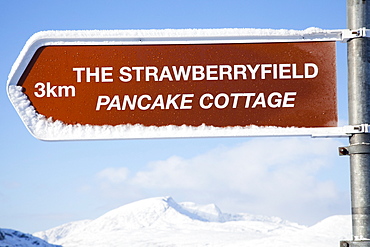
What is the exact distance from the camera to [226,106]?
10.8ft

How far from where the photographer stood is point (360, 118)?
10.2 ft

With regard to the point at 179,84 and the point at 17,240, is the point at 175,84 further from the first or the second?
the point at 17,240

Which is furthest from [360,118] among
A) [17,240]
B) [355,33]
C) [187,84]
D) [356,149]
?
[17,240]

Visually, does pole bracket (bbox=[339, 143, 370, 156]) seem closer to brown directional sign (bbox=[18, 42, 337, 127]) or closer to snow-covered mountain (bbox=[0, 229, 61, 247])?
brown directional sign (bbox=[18, 42, 337, 127])

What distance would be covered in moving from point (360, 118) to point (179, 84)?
3.19ft

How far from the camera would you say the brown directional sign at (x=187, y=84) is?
3.28 meters

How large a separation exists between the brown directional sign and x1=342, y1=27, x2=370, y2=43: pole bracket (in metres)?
0.11

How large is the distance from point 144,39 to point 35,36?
1.98ft

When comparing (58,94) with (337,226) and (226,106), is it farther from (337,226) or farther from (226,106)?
(337,226)

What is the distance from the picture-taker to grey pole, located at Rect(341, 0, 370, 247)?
10.00 ft

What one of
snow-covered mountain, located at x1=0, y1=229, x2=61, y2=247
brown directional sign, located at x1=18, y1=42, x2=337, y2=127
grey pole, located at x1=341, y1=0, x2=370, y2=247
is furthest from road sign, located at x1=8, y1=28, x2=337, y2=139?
snow-covered mountain, located at x1=0, y1=229, x2=61, y2=247

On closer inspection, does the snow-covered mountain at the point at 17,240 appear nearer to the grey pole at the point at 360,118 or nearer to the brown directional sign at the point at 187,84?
the brown directional sign at the point at 187,84

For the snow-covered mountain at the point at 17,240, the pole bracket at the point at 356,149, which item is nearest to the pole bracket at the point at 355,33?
the pole bracket at the point at 356,149

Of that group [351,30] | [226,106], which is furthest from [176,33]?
[351,30]
